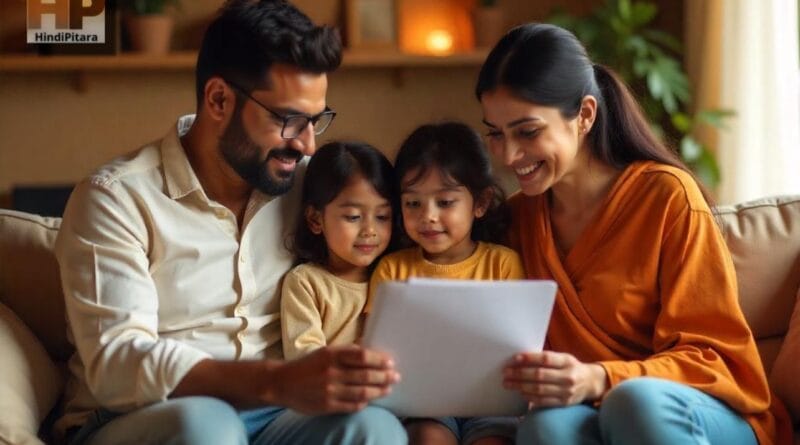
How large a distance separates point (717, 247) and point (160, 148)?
98cm

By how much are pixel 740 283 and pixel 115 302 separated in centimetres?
116

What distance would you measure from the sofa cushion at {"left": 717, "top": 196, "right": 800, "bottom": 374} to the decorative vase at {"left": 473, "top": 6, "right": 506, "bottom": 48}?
2254 mm

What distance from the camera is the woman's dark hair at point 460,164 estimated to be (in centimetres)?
215

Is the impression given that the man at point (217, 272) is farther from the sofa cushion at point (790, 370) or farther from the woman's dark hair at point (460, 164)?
the sofa cushion at point (790, 370)

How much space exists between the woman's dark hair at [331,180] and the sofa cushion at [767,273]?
68 cm

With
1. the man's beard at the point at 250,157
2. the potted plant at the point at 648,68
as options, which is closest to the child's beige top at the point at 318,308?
the man's beard at the point at 250,157

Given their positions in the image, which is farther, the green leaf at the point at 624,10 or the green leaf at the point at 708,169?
the green leaf at the point at 624,10

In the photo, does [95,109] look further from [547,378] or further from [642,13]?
[547,378]

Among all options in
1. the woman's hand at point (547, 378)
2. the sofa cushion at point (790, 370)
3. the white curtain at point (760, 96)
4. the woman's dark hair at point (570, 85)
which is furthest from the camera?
the white curtain at point (760, 96)

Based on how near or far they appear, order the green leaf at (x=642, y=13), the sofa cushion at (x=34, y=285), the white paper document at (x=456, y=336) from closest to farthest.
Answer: the white paper document at (x=456, y=336)
the sofa cushion at (x=34, y=285)
the green leaf at (x=642, y=13)

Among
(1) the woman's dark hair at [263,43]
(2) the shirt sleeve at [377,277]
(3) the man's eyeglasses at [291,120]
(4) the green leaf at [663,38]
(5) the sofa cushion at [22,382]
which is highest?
(4) the green leaf at [663,38]

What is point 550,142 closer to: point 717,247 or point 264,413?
point 717,247

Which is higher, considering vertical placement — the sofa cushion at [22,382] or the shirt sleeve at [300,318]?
the shirt sleeve at [300,318]

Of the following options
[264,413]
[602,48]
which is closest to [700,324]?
[264,413]
